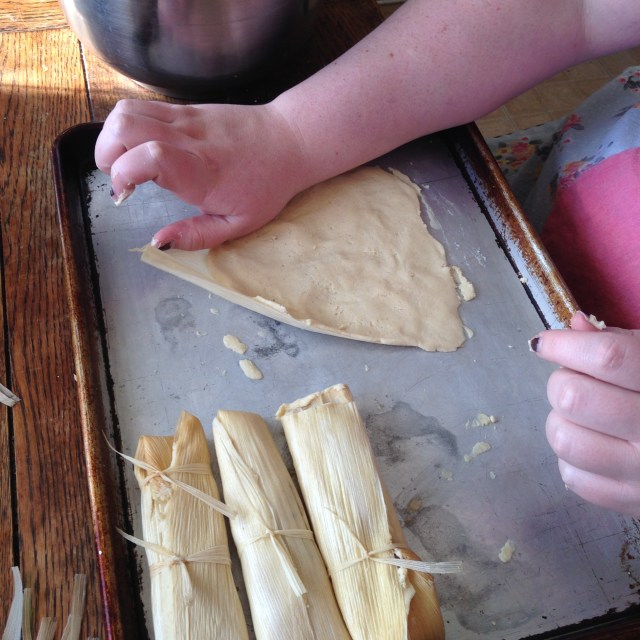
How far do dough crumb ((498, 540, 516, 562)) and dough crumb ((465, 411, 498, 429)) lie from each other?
0.12 metres

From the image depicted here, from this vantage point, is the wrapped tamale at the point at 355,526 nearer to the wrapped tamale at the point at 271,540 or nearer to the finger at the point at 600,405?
the wrapped tamale at the point at 271,540

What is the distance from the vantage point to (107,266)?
2.41ft

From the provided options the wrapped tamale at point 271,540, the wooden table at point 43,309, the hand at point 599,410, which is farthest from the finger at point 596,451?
the wrapped tamale at point 271,540

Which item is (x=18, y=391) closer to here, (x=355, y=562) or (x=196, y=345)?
(x=196, y=345)

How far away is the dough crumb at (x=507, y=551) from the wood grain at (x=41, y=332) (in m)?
0.35

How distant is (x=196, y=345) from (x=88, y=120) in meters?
0.36

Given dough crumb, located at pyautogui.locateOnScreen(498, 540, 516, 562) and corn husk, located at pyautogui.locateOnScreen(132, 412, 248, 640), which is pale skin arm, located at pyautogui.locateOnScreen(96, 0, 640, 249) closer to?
corn husk, located at pyautogui.locateOnScreen(132, 412, 248, 640)

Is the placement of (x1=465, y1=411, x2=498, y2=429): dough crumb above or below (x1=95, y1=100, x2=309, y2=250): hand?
below

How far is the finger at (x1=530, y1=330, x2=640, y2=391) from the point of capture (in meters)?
0.53

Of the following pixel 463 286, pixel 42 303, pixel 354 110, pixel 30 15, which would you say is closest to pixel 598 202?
pixel 463 286

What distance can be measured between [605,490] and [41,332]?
0.57 m

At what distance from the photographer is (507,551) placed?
591mm

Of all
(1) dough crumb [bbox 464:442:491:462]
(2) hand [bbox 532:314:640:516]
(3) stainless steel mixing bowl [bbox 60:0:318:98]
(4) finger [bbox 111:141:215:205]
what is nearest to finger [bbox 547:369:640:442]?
(2) hand [bbox 532:314:640:516]

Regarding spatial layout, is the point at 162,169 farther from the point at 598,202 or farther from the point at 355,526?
the point at 598,202
